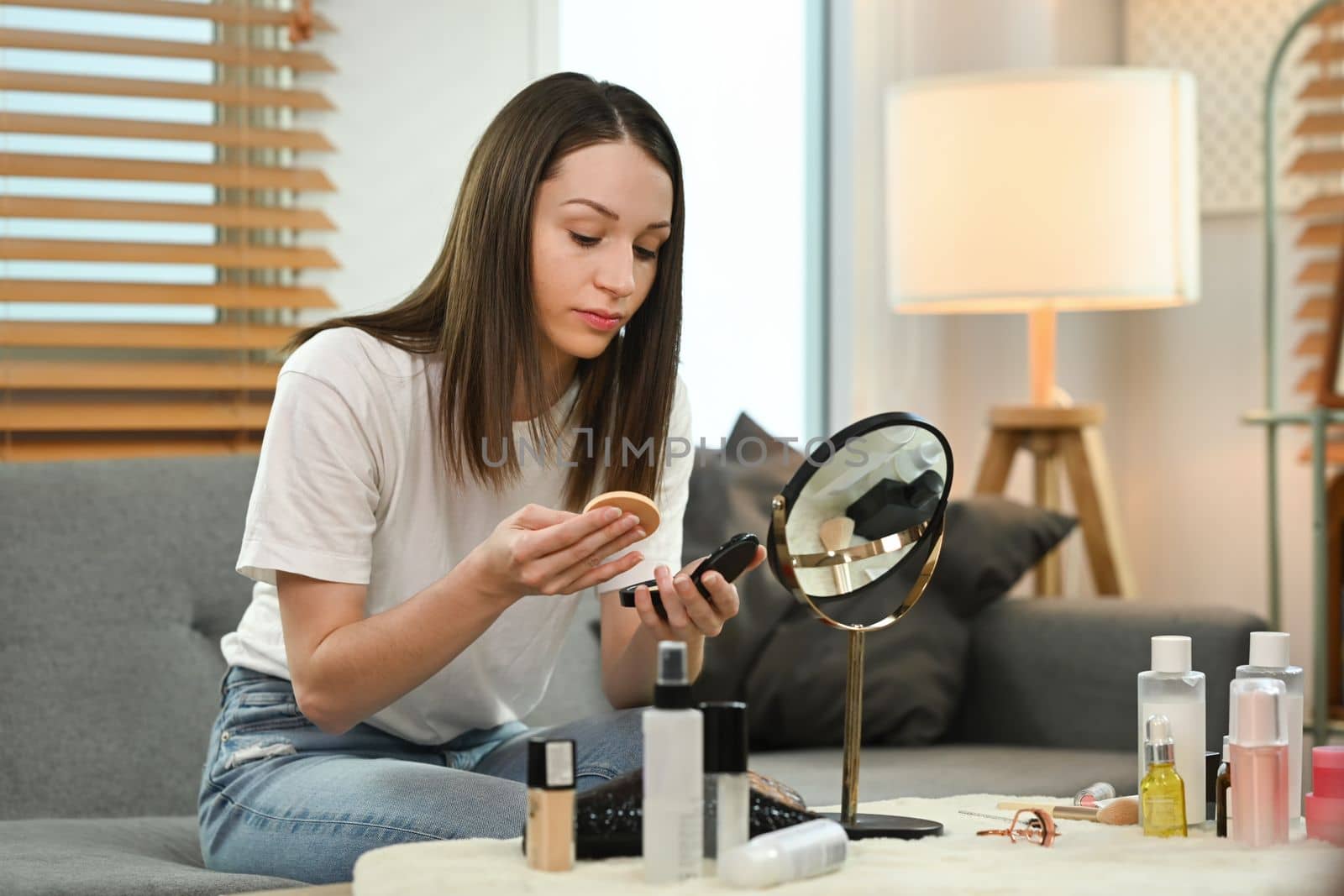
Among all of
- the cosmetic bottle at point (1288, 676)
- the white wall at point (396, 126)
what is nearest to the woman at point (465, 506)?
the cosmetic bottle at point (1288, 676)

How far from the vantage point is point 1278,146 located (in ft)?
11.1

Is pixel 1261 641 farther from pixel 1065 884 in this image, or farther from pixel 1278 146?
pixel 1278 146

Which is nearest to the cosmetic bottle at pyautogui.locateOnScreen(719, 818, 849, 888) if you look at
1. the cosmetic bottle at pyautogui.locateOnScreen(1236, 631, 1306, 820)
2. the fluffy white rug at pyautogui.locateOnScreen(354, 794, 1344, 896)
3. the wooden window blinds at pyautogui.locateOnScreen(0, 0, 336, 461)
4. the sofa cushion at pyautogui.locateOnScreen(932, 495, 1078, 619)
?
the fluffy white rug at pyautogui.locateOnScreen(354, 794, 1344, 896)

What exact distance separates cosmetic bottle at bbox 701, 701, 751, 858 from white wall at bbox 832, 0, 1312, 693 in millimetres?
2230

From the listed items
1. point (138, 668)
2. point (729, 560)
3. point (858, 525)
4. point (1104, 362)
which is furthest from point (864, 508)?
point (1104, 362)

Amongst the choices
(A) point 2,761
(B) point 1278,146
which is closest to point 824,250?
(B) point 1278,146

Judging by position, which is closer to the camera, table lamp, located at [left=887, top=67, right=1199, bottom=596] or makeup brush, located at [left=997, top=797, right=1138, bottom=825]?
makeup brush, located at [left=997, top=797, right=1138, bottom=825]

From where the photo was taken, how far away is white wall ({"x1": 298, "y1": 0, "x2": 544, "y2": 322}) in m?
2.39

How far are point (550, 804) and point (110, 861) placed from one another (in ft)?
2.20

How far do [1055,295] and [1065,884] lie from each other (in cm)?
187

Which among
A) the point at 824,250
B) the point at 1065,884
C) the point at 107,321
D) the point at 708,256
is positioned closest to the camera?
the point at 1065,884

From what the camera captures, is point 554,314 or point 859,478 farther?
point 554,314

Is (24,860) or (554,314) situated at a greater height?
(554,314)

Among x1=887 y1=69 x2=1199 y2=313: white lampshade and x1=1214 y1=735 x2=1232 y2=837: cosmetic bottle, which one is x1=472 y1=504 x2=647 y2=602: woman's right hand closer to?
x1=1214 y1=735 x2=1232 y2=837: cosmetic bottle
